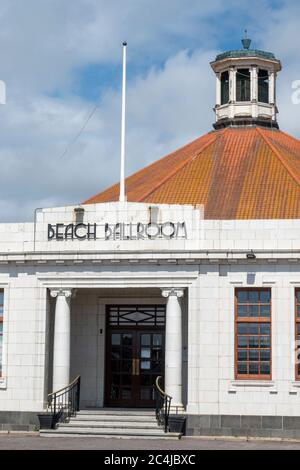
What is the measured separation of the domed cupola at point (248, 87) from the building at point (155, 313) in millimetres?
15831

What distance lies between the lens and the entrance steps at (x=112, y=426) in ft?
105

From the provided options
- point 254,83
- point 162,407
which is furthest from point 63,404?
point 254,83

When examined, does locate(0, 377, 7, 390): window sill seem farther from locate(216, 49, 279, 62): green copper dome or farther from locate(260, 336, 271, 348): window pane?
locate(216, 49, 279, 62): green copper dome

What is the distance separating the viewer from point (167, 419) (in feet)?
107

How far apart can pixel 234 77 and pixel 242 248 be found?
1739 cm

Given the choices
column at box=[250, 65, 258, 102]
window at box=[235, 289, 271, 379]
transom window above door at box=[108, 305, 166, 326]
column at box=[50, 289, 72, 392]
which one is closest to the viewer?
window at box=[235, 289, 271, 379]

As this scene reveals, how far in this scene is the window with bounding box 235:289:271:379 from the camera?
1318 inches

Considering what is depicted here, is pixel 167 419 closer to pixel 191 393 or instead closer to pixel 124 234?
pixel 191 393

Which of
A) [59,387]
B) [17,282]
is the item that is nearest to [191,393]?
[59,387]

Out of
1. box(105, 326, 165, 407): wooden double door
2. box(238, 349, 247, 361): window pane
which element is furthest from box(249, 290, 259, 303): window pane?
box(105, 326, 165, 407): wooden double door

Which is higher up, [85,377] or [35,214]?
[35,214]

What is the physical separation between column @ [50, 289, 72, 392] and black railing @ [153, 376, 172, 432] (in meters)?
3.09

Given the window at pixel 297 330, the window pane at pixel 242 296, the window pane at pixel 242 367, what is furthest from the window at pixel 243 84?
the window pane at pixel 242 367

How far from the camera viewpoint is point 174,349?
3372 cm
